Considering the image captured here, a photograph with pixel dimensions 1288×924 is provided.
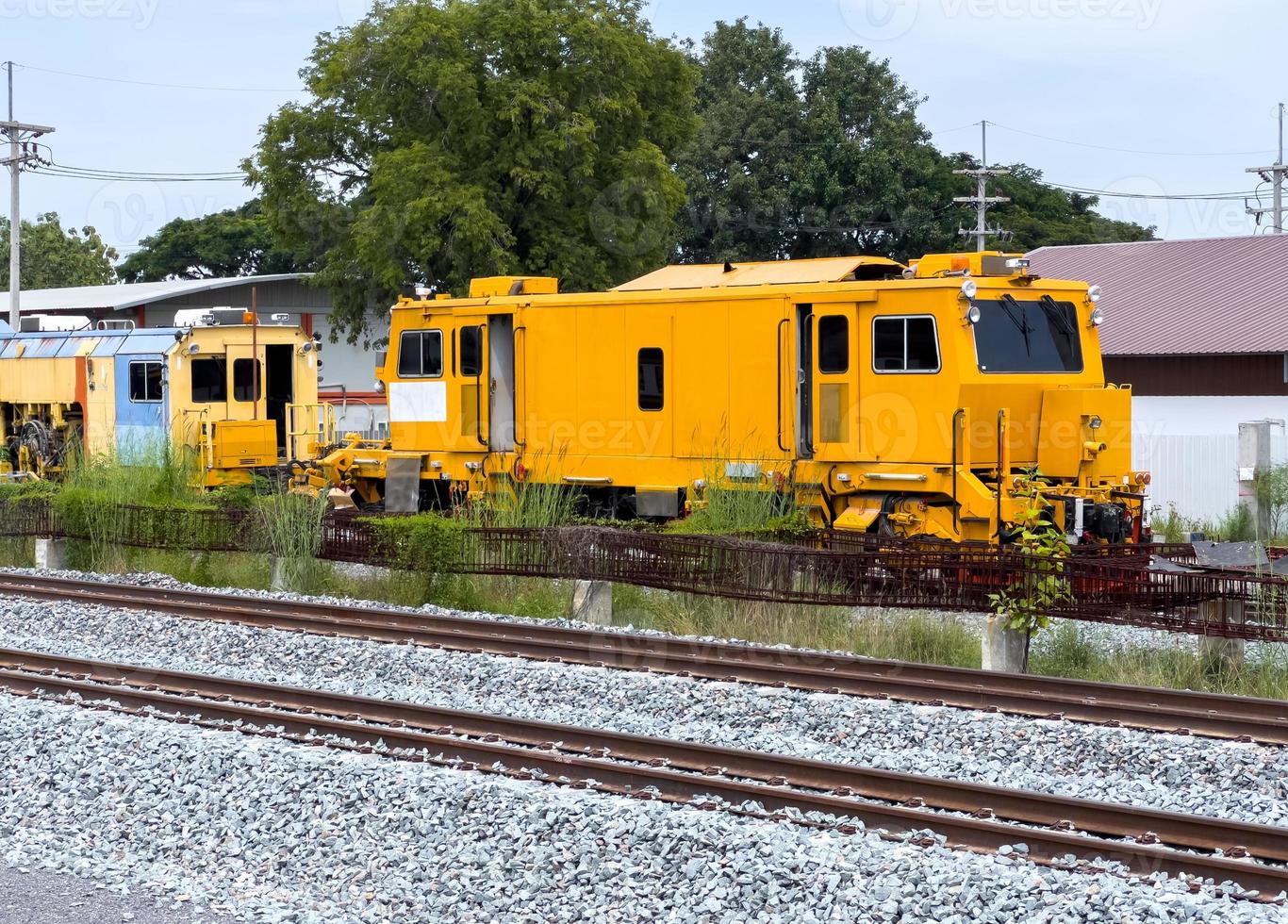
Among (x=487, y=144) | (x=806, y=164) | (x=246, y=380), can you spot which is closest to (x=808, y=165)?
(x=806, y=164)

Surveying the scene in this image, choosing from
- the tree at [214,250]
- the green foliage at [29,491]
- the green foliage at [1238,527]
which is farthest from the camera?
the tree at [214,250]

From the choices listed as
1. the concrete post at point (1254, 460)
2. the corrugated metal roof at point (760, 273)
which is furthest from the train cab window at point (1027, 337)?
the concrete post at point (1254, 460)

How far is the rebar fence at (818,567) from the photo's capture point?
11.8 meters

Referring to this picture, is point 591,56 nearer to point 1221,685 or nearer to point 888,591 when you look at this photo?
point 888,591

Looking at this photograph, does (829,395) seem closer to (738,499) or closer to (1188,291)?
(738,499)

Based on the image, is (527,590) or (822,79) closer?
(527,590)

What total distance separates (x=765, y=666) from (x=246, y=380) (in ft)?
56.2

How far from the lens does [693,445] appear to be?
17297 millimetres

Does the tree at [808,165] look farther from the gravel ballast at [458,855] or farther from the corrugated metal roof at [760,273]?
the gravel ballast at [458,855]

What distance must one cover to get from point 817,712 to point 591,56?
25.7m

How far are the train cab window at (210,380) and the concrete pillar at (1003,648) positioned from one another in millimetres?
17500

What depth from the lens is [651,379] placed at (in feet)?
58.1

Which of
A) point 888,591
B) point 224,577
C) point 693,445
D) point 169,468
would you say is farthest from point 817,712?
point 169,468

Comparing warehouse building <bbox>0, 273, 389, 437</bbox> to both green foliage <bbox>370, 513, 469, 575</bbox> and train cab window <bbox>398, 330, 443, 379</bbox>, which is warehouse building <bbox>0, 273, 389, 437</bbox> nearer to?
train cab window <bbox>398, 330, 443, 379</bbox>
